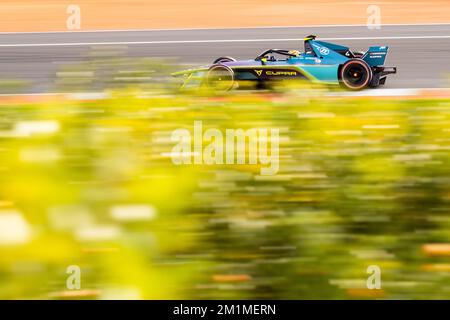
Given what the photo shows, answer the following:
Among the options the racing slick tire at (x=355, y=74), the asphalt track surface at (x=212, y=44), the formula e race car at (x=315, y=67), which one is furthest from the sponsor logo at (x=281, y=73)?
the asphalt track surface at (x=212, y=44)

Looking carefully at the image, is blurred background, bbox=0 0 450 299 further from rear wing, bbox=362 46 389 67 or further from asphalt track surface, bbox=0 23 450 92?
asphalt track surface, bbox=0 23 450 92

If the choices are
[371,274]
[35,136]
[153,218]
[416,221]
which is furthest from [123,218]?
[416,221]

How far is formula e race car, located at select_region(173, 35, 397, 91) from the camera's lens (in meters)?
9.60

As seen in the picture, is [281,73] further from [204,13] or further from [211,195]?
[204,13]

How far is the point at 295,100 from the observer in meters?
3.07

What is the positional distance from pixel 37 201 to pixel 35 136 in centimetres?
33

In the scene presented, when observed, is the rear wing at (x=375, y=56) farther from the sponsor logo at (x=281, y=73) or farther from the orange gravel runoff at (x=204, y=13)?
the orange gravel runoff at (x=204, y=13)

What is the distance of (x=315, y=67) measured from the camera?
9758 mm

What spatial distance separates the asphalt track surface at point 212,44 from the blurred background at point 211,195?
30.0 feet

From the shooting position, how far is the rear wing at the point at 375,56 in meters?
10.0

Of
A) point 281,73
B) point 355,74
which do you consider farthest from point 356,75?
point 281,73

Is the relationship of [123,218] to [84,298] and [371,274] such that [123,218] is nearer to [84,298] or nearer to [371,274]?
[84,298]

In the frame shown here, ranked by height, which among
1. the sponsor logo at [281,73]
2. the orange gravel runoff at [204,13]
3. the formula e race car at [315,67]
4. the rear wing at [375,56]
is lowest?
the sponsor logo at [281,73]
